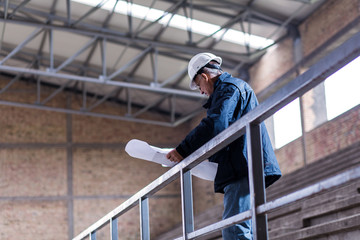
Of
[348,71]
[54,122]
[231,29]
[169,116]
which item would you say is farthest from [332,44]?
[54,122]

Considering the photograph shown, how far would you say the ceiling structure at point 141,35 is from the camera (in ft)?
44.0

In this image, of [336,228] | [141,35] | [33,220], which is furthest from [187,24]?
[336,228]

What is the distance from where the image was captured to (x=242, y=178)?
10.2 feet

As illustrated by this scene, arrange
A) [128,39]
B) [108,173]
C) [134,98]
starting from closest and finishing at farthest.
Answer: [128,39] → [108,173] → [134,98]

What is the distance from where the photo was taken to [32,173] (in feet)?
62.6

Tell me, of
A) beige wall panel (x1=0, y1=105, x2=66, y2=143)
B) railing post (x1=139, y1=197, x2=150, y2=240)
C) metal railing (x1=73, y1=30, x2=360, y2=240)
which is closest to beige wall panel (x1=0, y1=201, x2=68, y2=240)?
beige wall panel (x1=0, y1=105, x2=66, y2=143)

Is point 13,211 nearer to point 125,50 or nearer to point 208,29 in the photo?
point 125,50

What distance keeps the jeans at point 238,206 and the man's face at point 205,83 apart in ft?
2.09

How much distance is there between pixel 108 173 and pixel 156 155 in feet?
53.7

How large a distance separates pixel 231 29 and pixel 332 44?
2.77 meters

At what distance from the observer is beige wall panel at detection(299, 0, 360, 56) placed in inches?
476

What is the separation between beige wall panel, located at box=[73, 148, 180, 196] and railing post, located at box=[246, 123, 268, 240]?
56.1ft

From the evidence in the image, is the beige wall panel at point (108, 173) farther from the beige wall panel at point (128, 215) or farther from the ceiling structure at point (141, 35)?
the ceiling structure at point (141, 35)

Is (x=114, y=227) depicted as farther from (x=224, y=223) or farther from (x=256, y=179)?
(x=256, y=179)
